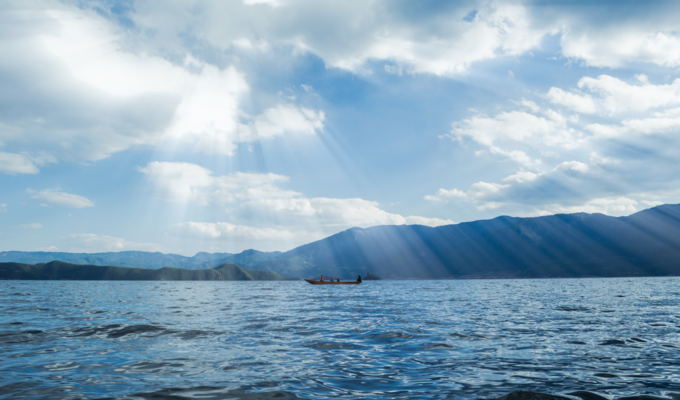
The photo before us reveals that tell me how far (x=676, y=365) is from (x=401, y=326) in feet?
52.9

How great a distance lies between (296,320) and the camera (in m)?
32.5

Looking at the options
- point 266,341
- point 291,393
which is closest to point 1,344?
point 266,341

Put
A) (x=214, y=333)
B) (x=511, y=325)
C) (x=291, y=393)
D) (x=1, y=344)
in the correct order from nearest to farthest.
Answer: (x=291, y=393) → (x=1, y=344) → (x=214, y=333) → (x=511, y=325)

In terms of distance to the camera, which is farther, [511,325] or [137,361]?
[511,325]

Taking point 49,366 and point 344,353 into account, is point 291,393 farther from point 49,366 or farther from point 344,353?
point 49,366

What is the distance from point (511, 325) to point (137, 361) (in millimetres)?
25471

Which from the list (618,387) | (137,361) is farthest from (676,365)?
(137,361)

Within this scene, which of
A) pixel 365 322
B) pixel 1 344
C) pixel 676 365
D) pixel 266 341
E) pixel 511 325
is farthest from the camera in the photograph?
pixel 365 322

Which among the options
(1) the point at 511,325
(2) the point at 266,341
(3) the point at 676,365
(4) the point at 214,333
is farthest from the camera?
(1) the point at 511,325

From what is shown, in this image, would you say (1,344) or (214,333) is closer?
(1,344)

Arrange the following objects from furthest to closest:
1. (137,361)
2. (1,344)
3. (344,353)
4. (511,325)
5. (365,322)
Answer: (365,322)
(511,325)
(1,344)
(344,353)
(137,361)

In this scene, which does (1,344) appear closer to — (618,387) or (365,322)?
(365,322)

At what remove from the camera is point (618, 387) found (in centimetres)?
1239

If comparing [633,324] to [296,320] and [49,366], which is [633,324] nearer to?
[296,320]
